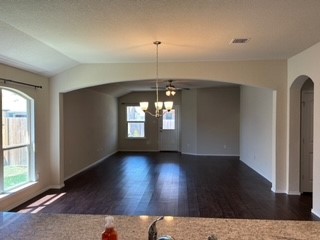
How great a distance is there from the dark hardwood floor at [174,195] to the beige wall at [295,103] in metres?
0.45

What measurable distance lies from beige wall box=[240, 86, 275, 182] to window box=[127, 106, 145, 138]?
14.7ft

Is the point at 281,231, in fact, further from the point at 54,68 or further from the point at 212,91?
the point at 212,91

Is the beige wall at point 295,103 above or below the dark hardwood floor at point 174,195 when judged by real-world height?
above

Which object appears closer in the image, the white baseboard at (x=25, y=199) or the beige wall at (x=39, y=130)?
the white baseboard at (x=25, y=199)

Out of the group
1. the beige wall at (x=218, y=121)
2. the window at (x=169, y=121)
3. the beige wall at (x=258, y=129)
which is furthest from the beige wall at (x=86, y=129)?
the beige wall at (x=258, y=129)

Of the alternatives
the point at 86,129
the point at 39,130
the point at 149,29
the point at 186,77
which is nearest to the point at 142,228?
the point at 149,29

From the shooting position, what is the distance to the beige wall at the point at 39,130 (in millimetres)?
4555

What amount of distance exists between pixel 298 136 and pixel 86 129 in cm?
547

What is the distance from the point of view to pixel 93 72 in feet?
18.4

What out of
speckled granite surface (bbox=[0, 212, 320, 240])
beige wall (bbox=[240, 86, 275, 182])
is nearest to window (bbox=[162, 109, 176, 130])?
beige wall (bbox=[240, 86, 275, 182])

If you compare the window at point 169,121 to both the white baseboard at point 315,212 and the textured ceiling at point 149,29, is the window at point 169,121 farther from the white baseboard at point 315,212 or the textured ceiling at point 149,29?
the white baseboard at point 315,212

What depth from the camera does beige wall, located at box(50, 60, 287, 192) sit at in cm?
527

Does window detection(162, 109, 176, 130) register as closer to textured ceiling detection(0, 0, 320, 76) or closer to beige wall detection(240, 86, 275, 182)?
beige wall detection(240, 86, 275, 182)

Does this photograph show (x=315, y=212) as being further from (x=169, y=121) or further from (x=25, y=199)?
(x=169, y=121)
